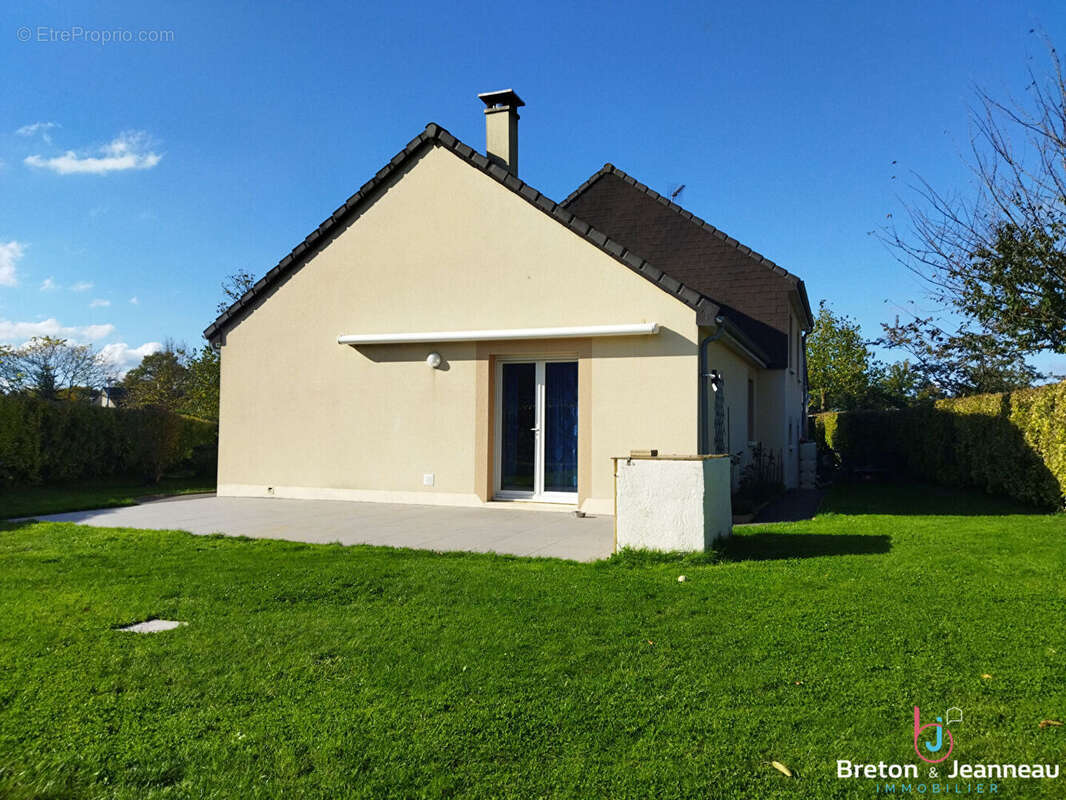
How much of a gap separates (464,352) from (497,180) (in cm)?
287

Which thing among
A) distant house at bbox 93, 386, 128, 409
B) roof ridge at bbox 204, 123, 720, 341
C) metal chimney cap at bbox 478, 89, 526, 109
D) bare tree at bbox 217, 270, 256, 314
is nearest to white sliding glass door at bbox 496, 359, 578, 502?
roof ridge at bbox 204, 123, 720, 341

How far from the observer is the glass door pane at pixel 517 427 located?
11.7 metres

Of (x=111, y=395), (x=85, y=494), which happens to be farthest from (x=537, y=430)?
(x=111, y=395)

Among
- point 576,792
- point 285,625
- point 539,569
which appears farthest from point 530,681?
point 539,569

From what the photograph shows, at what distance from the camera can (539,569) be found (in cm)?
658

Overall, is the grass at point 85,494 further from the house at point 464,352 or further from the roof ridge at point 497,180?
the roof ridge at point 497,180

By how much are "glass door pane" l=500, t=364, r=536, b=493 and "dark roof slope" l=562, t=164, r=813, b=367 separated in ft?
20.9

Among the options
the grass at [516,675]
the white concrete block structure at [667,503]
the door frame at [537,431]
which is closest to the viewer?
the grass at [516,675]

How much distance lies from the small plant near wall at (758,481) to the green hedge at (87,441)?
552 inches

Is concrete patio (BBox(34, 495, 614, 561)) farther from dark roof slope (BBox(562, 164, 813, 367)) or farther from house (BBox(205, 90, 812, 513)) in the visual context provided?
dark roof slope (BBox(562, 164, 813, 367))

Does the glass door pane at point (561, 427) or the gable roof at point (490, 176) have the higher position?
the gable roof at point (490, 176)

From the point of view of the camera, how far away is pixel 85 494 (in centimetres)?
1488

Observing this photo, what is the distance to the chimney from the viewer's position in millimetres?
13359

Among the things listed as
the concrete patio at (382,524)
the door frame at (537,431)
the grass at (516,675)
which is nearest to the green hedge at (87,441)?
the concrete patio at (382,524)
